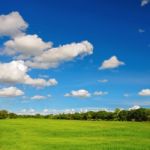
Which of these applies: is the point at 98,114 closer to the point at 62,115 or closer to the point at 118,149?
the point at 62,115

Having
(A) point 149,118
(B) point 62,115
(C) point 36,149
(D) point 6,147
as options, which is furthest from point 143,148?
(B) point 62,115

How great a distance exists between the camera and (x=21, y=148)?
33125 millimetres

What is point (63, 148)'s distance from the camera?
33812mm

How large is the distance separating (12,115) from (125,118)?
45.3 metres

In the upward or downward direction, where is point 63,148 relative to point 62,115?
downward

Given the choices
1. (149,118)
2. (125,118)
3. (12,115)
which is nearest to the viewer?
(149,118)

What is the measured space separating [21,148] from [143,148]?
10.2 metres

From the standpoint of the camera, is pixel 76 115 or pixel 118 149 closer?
pixel 118 149

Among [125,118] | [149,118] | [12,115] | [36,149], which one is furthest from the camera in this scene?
[12,115]

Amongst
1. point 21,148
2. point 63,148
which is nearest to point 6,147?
point 21,148

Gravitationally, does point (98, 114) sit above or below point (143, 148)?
above

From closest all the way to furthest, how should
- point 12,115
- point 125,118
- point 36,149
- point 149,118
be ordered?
point 36,149 < point 149,118 < point 125,118 < point 12,115

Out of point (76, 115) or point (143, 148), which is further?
point (76, 115)

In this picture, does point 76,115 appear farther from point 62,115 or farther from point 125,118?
point 125,118
